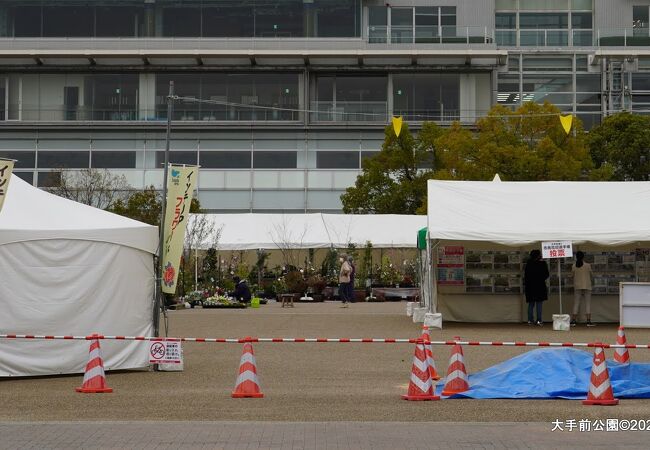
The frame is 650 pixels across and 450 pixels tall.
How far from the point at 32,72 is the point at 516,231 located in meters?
37.4

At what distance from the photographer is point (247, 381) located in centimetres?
1303

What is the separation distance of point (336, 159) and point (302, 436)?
152 ft

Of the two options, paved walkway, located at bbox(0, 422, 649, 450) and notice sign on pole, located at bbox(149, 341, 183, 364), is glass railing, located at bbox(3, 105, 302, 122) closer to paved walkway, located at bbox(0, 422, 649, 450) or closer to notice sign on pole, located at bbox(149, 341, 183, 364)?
notice sign on pole, located at bbox(149, 341, 183, 364)

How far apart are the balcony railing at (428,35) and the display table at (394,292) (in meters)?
18.2

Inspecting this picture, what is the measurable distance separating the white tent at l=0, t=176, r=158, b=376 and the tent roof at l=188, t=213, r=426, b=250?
25023mm

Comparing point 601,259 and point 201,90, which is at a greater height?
point 201,90

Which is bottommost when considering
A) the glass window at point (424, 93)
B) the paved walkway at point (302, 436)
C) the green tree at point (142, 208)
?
the paved walkway at point (302, 436)

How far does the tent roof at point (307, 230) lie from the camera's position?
42219mm

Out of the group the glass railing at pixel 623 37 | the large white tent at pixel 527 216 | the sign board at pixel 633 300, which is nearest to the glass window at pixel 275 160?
the glass railing at pixel 623 37

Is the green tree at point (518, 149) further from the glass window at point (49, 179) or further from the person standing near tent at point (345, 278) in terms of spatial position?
the glass window at point (49, 179)

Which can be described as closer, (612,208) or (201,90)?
(612,208)

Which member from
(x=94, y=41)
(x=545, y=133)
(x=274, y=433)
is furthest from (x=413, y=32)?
(x=274, y=433)

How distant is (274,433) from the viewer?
401 inches

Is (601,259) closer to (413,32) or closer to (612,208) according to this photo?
(612,208)
